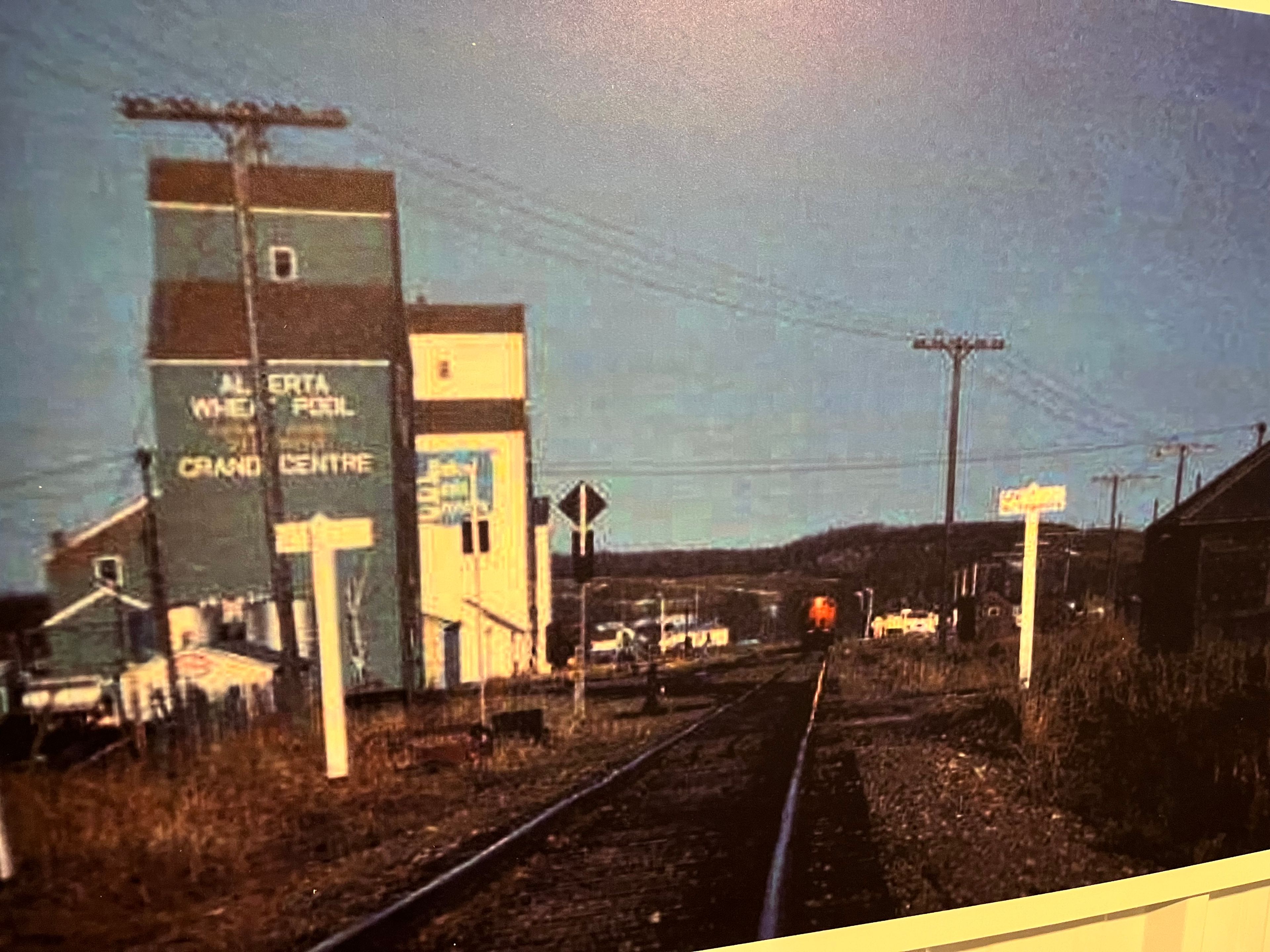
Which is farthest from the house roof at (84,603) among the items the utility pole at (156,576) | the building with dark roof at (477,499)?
the building with dark roof at (477,499)

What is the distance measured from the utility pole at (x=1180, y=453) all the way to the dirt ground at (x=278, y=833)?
0.52m

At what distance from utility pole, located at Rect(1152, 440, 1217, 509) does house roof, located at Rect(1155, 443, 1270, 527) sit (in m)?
0.01

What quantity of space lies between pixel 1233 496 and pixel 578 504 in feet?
2.56

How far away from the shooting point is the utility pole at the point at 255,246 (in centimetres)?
76

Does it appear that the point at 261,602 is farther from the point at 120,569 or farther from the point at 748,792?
the point at 748,792

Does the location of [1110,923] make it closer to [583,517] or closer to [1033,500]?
[1033,500]

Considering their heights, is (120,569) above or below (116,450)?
below

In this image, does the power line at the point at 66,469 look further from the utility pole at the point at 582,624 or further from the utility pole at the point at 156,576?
the utility pole at the point at 582,624

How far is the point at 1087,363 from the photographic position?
3.28 ft

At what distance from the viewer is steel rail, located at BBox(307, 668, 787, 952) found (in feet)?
2.91

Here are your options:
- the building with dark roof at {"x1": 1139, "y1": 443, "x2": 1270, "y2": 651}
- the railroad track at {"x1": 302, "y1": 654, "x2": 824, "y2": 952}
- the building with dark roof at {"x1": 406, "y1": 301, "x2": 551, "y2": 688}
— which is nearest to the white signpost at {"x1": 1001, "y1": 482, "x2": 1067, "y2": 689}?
the building with dark roof at {"x1": 1139, "y1": 443, "x2": 1270, "y2": 651}

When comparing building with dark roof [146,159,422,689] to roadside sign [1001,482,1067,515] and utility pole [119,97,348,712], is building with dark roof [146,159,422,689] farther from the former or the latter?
roadside sign [1001,482,1067,515]

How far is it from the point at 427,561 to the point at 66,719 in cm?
34

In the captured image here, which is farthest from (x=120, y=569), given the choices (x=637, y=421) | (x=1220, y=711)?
(x=1220, y=711)
